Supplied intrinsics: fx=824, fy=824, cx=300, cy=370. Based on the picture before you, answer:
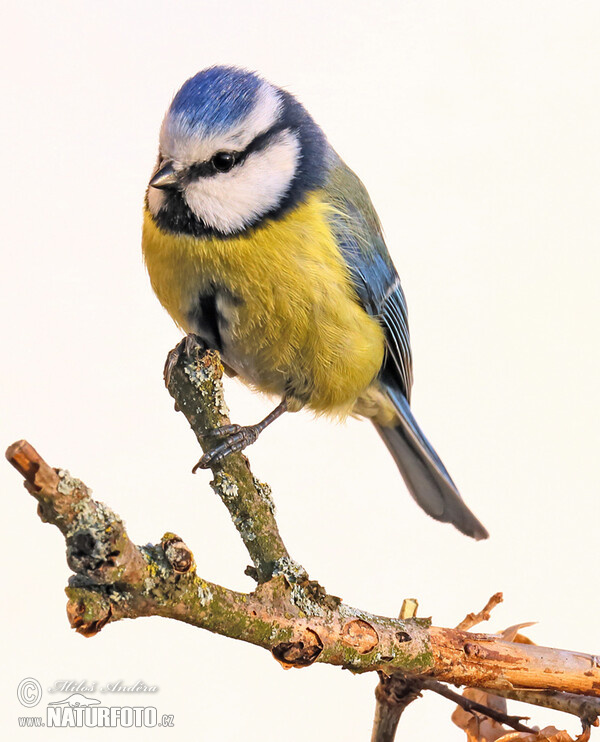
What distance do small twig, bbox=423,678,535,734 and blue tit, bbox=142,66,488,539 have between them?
15.3 inches

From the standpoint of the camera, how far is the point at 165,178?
3.72 ft

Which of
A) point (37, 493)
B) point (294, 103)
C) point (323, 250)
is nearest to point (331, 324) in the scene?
point (323, 250)

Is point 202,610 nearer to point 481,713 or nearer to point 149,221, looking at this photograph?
point 481,713

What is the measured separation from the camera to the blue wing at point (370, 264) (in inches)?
51.3

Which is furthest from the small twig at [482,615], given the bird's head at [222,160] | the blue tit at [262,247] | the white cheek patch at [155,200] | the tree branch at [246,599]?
the white cheek patch at [155,200]

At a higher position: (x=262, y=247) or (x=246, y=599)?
(x=262, y=247)

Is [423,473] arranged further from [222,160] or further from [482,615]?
[222,160]

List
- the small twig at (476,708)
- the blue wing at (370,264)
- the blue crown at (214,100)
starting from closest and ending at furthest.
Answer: the small twig at (476,708), the blue crown at (214,100), the blue wing at (370,264)

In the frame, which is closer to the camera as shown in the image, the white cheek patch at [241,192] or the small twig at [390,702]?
the small twig at [390,702]

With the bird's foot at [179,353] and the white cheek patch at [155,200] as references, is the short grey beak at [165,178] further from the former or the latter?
the bird's foot at [179,353]

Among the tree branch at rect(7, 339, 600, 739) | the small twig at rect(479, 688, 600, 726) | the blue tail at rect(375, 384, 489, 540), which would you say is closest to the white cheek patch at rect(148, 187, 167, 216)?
the tree branch at rect(7, 339, 600, 739)

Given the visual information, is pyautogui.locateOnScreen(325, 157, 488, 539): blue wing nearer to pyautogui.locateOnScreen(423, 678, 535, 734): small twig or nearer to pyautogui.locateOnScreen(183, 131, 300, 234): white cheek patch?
pyautogui.locateOnScreen(183, 131, 300, 234): white cheek patch

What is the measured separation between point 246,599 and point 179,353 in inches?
14.5

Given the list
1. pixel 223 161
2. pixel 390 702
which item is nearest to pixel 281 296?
pixel 223 161
